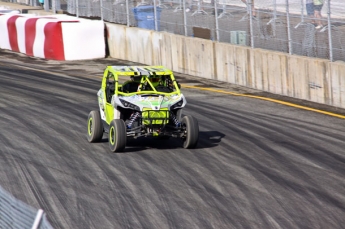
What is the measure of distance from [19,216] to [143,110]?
19.8 ft

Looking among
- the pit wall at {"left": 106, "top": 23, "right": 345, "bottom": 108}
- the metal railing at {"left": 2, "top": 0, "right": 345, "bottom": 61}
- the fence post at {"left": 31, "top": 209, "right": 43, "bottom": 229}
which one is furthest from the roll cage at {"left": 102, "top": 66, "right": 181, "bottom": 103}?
the fence post at {"left": 31, "top": 209, "right": 43, "bottom": 229}

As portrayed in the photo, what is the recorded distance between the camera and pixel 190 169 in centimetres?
1170

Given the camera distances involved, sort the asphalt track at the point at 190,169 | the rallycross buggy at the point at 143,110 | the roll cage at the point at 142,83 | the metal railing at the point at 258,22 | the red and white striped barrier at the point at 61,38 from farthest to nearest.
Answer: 1. the red and white striped barrier at the point at 61,38
2. the metal railing at the point at 258,22
3. the roll cage at the point at 142,83
4. the rallycross buggy at the point at 143,110
5. the asphalt track at the point at 190,169

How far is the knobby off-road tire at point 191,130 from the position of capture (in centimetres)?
1257

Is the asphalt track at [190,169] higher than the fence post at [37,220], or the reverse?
the fence post at [37,220]

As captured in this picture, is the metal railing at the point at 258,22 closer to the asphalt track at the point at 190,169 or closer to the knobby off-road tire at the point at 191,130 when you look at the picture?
the asphalt track at the point at 190,169

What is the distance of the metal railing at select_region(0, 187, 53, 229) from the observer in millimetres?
5932

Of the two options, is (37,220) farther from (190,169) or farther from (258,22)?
(258,22)

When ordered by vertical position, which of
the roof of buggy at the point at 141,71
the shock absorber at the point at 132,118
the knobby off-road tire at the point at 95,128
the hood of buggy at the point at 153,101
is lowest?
the knobby off-road tire at the point at 95,128

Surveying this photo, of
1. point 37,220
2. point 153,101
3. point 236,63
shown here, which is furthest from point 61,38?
point 37,220

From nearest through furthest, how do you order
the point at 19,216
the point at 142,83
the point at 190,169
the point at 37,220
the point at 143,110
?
the point at 37,220, the point at 19,216, the point at 190,169, the point at 143,110, the point at 142,83

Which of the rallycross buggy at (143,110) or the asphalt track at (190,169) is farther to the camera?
the rallycross buggy at (143,110)

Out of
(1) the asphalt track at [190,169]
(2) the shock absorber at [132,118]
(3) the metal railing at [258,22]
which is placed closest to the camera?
(1) the asphalt track at [190,169]

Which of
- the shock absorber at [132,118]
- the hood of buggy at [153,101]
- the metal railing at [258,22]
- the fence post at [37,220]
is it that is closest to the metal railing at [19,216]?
the fence post at [37,220]
